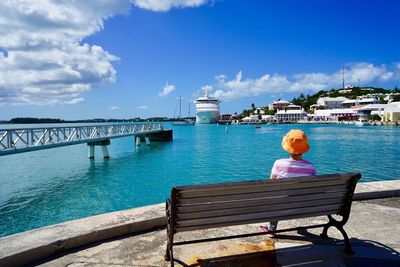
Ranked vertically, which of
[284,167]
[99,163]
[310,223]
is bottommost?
[99,163]

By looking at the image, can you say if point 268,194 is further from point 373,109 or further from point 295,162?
point 373,109

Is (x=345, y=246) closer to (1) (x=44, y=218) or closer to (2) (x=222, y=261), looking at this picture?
(2) (x=222, y=261)

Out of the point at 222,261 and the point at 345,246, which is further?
the point at 345,246

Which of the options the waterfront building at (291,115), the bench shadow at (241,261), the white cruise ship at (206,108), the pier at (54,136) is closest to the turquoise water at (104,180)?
the pier at (54,136)

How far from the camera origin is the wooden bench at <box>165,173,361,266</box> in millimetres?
2689

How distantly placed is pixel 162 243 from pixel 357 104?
6344 inches

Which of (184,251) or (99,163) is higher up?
(184,251)

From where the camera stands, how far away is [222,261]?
3.03 metres

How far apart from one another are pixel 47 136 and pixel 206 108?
127934mm

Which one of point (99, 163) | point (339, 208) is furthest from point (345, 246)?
point (99, 163)

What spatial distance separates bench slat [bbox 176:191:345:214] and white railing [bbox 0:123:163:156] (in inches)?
633

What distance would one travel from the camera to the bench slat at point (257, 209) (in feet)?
9.16

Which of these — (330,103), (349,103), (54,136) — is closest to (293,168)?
(54,136)

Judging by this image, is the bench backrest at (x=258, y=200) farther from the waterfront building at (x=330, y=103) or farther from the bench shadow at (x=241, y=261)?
the waterfront building at (x=330, y=103)
